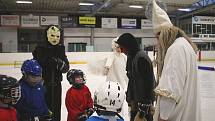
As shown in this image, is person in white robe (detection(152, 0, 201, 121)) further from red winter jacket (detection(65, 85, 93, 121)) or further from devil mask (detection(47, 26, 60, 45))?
devil mask (detection(47, 26, 60, 45))

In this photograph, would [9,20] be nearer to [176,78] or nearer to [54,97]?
[54,97]

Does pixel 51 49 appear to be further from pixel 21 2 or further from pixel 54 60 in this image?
pixel 21 2

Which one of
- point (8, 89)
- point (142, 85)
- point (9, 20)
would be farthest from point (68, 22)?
point (8, 89)

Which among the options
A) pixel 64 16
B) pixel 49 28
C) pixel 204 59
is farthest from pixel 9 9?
pixel 49 28

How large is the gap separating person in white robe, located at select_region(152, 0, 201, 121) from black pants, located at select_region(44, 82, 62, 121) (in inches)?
56.2

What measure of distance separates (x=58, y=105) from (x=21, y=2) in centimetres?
954

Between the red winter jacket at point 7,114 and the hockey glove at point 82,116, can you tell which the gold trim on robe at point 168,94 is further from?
the hockey glove at point 82,116

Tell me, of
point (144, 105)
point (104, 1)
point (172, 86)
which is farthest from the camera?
point (104, 1)

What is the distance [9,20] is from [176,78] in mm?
11684

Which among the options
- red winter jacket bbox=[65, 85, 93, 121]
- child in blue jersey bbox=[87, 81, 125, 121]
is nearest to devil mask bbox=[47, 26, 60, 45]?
red winter jacket bbox=[65, 85, 93, 121]

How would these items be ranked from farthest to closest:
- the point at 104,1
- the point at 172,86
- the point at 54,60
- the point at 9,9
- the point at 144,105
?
the point at 9,9 < the point at 104,1 < the point at 54,60 < the point at 144,105 < the point at 172,86

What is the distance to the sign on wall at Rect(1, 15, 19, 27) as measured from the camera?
1227 centimetres

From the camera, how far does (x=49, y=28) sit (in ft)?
10.3

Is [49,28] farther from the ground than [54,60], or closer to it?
farther from the ground
